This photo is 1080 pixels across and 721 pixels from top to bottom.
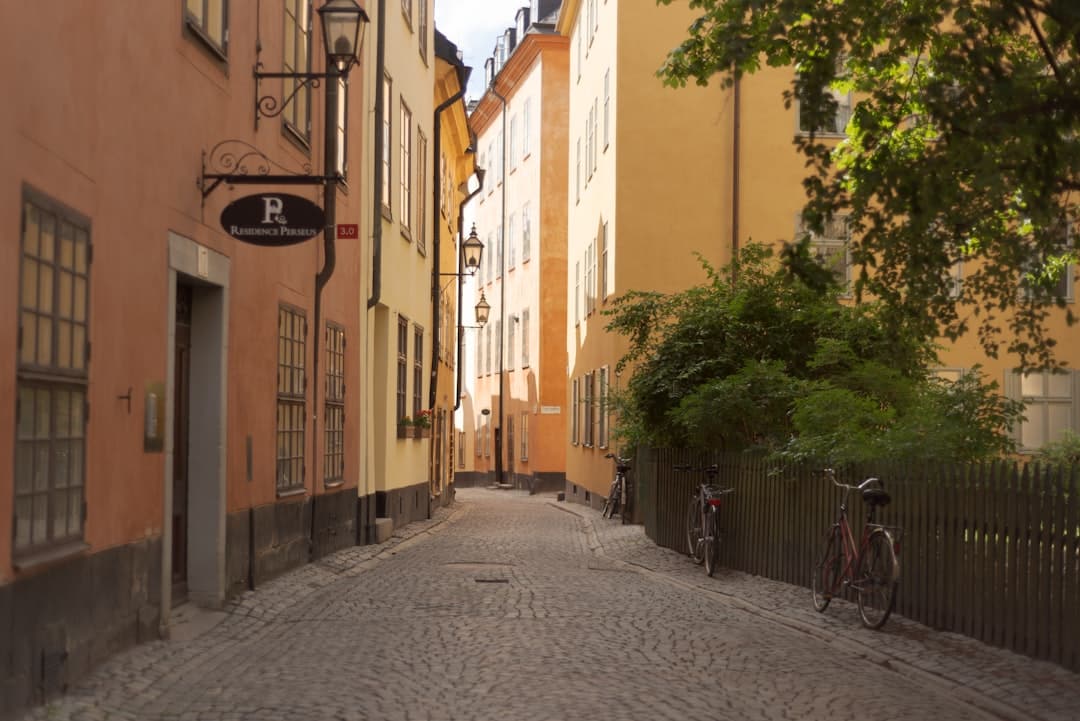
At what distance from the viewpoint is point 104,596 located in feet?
29.1

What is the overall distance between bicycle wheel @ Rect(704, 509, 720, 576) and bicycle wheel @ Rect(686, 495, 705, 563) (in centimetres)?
A: 60

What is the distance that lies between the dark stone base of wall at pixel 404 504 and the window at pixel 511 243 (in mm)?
25094

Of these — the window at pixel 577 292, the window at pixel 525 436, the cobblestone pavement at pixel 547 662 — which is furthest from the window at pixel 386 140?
the window at pixel 525 436

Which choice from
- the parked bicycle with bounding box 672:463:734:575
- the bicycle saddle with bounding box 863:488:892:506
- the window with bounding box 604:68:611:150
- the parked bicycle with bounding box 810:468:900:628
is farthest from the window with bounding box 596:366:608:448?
the bicycle saddle with bounding box 863:488:892:506

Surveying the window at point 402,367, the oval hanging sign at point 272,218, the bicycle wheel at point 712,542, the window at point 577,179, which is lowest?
the bicycle wheel at point 712,542

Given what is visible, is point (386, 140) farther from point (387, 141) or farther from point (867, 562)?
point (867, 562)

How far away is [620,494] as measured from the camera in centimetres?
2736

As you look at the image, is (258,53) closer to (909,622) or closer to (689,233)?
(909,622)

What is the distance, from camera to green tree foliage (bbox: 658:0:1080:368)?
26.0 ft

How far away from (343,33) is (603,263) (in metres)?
18.0

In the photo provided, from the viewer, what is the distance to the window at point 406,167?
77.5 ft

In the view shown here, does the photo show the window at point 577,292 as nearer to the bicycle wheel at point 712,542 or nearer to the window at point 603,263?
the window at point 603,263

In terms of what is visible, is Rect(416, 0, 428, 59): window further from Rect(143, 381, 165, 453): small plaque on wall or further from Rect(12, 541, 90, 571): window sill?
Rect(12, 541, 90, 571): window sill

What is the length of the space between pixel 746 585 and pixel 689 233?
46.6 feet
